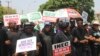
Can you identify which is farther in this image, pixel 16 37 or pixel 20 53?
pixel 16 37

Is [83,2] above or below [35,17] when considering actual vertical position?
below

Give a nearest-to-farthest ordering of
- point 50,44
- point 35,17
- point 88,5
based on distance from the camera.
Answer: point 50,44
point 35,17
point 88,5

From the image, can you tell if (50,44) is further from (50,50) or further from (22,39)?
(22,39)

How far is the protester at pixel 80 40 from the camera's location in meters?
14.2

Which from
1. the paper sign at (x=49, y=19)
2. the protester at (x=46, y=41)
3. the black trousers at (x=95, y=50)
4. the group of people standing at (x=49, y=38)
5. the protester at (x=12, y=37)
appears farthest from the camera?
the paper sign at (x=49, y=19)

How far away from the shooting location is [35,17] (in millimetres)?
20234

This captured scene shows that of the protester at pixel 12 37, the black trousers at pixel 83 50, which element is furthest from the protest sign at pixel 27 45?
the black trousers at pixel 83 50

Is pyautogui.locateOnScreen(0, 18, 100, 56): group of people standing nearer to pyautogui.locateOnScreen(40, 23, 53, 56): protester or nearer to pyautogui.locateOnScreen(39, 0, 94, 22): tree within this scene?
pyautogui.locateOnScreen(40, 23, 53, 56): protester

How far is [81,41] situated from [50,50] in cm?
121

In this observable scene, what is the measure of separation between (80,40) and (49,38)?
1277 millimetres

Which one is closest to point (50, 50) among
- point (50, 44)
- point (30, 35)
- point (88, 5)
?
point (50, 44)

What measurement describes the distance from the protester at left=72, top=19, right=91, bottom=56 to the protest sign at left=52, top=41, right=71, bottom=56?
2.06 metres

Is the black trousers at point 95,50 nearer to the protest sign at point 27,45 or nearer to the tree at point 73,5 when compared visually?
the protest sign at point 27,45

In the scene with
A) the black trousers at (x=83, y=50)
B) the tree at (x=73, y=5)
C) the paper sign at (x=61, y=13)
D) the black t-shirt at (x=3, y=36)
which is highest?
the black t-shirt at (x=3, y=36)
